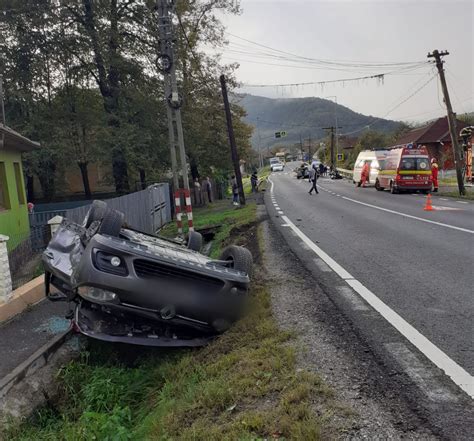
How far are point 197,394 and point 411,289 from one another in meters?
3.37

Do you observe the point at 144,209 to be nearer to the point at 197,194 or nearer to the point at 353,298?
the point at 353,298

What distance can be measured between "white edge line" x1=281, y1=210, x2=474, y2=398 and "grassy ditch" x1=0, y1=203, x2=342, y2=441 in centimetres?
94

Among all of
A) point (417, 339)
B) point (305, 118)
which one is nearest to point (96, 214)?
point (417, 339)

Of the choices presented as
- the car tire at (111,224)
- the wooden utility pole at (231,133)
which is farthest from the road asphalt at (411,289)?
the wooden utility pole at (231,133)

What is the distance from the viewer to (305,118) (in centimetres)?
15588

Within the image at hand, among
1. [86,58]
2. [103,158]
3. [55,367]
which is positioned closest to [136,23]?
[86,58]

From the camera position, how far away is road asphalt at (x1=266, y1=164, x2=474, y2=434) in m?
3.46

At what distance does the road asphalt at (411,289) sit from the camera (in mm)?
3455

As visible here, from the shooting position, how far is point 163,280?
4324mm

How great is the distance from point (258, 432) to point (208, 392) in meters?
0.75

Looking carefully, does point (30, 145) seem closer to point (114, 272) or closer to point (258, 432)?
point (114, 272)

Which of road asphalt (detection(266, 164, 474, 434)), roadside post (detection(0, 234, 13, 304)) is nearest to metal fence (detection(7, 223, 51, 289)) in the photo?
roadside post (detection(0, 234, 13, 304))

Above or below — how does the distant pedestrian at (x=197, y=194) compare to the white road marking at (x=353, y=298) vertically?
below

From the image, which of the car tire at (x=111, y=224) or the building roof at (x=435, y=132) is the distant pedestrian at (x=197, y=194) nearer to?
the car tire at (x=111, y=224)
